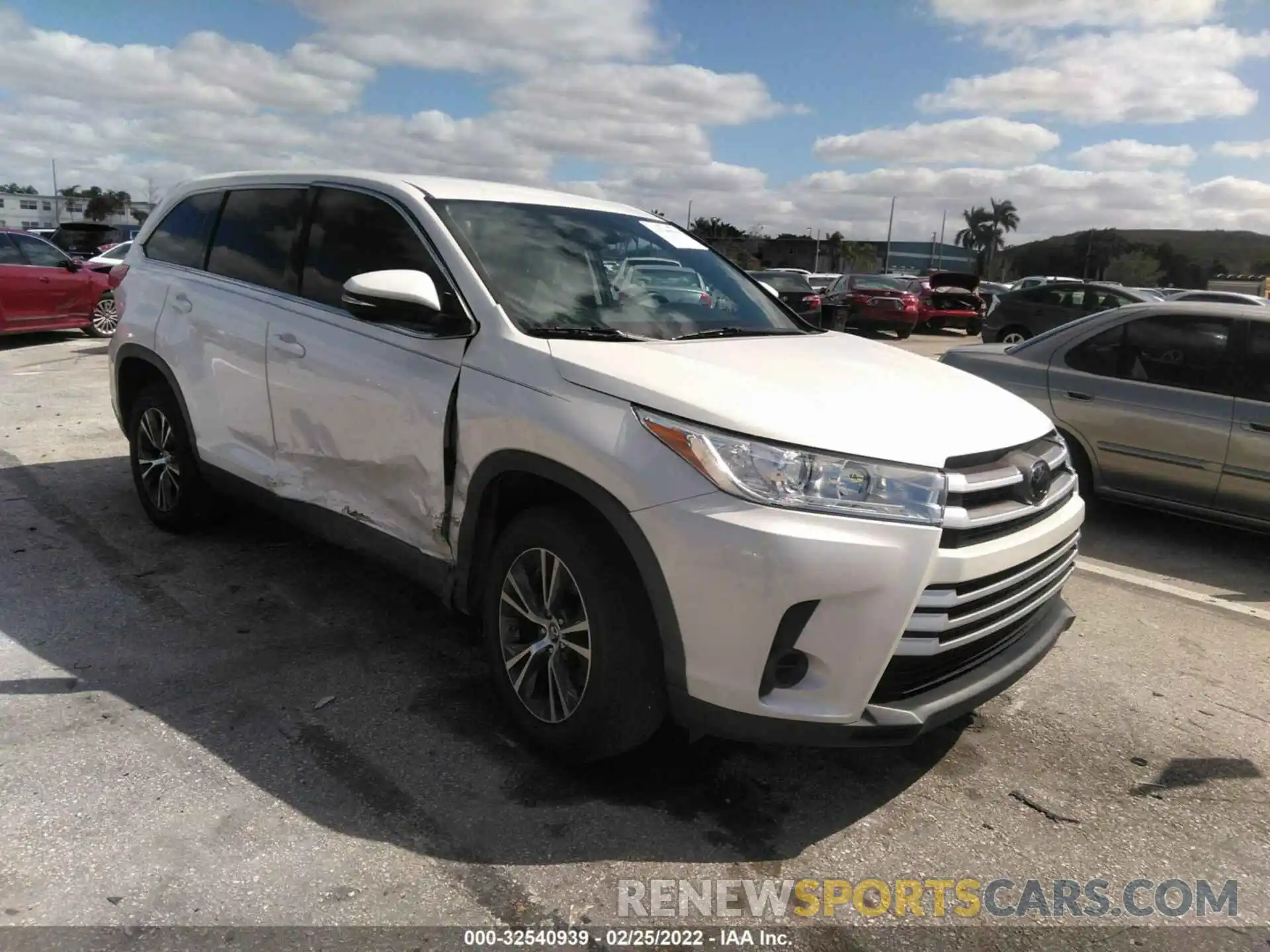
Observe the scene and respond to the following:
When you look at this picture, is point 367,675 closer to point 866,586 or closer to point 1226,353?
point 866,586

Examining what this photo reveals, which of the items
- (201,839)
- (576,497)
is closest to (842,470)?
(576,497)

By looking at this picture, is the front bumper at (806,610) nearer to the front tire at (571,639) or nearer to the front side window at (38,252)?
the front tire at (571,639)

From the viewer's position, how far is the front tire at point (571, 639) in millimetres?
2652

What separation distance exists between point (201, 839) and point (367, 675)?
1.04 m

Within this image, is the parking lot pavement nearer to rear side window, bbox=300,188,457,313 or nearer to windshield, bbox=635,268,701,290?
rear side window, bbox=300,188,457,313

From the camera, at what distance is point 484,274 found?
3270mm

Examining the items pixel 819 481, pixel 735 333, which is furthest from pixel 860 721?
pixel 735 333

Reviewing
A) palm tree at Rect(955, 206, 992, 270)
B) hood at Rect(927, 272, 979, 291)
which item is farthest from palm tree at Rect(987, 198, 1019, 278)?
hood at Rect(927, 272, 979, 291)

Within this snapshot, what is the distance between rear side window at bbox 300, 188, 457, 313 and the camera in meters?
3.51

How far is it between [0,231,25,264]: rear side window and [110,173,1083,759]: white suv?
34.7ft

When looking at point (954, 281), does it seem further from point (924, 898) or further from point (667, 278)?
point (924, 898)

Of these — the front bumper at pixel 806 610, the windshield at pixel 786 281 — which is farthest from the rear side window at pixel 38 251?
the front bumper at pixel 806 610

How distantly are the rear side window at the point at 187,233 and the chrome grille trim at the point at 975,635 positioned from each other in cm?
389

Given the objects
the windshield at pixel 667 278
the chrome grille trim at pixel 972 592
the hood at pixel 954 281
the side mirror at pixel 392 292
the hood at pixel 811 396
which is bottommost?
the chrome grille trim at pixel 972 592
